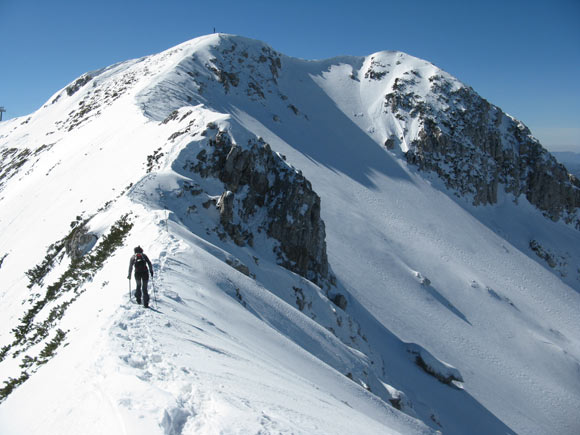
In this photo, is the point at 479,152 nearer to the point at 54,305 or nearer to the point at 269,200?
the point at 269,200

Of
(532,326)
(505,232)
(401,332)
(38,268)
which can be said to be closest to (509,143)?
(505,232)

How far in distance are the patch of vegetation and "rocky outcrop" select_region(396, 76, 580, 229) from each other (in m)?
51.4

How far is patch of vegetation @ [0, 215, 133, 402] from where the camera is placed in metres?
8.95

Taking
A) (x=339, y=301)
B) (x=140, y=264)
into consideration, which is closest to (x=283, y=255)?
(x=339, y=301)

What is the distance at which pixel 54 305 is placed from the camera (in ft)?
40.9

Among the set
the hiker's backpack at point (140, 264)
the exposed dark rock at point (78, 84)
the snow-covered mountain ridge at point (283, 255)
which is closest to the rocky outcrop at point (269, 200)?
the snow-covered mountain ridge at point (283, 255)

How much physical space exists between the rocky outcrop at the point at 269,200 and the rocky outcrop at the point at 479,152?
38883 millimetres

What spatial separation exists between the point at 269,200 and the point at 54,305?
13.2 m

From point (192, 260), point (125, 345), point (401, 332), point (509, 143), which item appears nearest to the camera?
point (125, 345)

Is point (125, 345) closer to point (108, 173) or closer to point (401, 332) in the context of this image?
point (108, 173)

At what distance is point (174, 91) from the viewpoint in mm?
41000

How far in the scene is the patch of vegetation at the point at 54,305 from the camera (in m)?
8.95

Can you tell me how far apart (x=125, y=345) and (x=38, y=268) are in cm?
1354

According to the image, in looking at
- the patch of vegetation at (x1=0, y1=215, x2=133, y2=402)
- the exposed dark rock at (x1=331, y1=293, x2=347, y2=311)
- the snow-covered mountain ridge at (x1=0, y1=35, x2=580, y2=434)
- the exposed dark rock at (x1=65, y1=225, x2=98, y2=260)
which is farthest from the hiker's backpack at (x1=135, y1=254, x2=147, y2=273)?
the exposed dark rock at (x1=331, y1=293, x2=347, y2=311)
